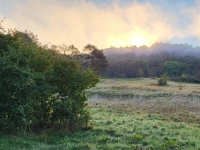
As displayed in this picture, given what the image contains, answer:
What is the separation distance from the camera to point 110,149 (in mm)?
8602

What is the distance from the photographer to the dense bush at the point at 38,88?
10.1 metres

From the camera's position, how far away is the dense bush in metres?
10.1

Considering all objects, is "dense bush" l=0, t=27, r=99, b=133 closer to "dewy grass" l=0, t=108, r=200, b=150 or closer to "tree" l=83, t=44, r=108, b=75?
"dewy grass" l=0, t=108, r=200, b=150

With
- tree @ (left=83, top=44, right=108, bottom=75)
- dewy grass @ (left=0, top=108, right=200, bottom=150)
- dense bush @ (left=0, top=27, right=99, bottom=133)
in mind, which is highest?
tree @ (left=83, top=44, right=108, bottom=75)

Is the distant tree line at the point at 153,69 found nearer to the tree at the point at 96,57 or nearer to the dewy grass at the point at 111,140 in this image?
the tree at the point at 96,57

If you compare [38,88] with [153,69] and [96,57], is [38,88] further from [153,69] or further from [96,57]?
[153,69]

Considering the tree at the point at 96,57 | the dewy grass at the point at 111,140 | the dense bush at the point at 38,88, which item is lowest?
the dewy grass at the point at 111,140

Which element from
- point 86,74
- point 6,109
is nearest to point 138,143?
point 86,74

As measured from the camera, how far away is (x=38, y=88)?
1085cm

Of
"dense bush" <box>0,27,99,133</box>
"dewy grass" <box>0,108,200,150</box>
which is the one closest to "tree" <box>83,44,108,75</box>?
"dense bush" <box>0,27,99,133</box>

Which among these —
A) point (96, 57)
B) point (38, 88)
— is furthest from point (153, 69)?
point (38, 88)

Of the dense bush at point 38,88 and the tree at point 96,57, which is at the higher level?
the tree at point 96,57

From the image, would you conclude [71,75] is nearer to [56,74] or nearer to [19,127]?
[56,74]

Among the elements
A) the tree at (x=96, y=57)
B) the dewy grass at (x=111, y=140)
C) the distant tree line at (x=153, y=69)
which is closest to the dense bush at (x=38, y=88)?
the dewy grass at (x=111, y=140)
